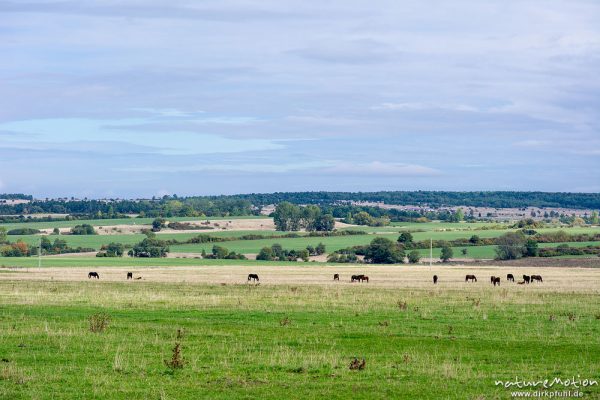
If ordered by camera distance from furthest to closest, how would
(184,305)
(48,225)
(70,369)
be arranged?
(48,225), (184,305), (70,369)

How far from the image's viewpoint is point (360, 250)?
13300 centimetres

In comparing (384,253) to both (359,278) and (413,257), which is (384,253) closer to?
(413,257)

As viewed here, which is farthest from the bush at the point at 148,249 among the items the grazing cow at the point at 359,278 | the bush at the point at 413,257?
the grazing cow at the point at 359,278

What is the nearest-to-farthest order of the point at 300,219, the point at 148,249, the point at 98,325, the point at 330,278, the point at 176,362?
the point at 176,362, the point at 98,325, the point at 330,278, the point at 148,249, the point at 300,219

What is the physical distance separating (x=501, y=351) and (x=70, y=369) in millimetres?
11056

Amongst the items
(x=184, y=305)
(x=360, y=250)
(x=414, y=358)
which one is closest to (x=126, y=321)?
(x=184, y=305)

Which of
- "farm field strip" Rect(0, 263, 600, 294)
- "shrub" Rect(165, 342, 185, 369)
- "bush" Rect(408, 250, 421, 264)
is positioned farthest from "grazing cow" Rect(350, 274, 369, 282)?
"bush" Rect(408, 250, 421, 264)

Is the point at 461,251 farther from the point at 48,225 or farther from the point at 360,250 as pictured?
the point at 48,225

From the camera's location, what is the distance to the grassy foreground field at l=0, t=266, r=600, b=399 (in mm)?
17969

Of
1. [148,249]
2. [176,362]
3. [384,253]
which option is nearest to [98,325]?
[176,362]

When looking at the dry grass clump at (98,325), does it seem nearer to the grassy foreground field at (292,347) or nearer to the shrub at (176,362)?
the grassy foreground field at (292,347)

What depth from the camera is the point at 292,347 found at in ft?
77.8

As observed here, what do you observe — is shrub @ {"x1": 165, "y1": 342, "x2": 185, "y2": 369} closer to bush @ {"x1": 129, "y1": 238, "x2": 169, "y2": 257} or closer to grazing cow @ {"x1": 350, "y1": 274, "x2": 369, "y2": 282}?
grazing cow @ {"x1": 350, "y1": 274, "x2": 369, "y2": 282}

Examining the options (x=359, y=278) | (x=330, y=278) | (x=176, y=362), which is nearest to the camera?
(x=176, y=362)
